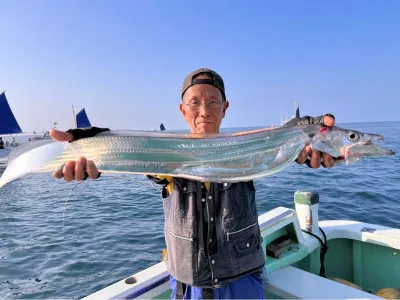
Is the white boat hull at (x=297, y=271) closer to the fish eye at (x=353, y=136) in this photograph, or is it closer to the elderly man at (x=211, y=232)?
the elderly man at (x=211, y=232)

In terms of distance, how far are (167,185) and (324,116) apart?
5.05 feet

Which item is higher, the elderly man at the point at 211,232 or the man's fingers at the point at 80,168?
the man's fingers at the point at 80,168

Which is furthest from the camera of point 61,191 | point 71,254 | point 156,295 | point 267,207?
point 61,191

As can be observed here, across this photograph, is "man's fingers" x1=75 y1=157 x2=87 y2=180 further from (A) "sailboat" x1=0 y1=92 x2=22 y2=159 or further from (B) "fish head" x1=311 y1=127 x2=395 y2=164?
(A) "sailboat" x1=0 y1=92 x2=22 y2=159

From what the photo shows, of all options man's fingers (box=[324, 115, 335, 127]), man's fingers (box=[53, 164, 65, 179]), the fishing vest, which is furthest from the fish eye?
man's fingers (box=[53, 164, 65, 179])

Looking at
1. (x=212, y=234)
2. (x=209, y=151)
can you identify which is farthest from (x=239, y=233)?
(x=209, y=151)

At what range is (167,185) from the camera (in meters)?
3.13

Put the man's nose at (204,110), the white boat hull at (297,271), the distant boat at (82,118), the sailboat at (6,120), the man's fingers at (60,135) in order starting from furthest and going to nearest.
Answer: the distant boat at (82,118)
the sailboat at (6,120)
the white boat hull at (297,271)
the man's nose at (204,110)
the man's fingers at (60,135)

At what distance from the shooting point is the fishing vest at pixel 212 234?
282 centimetres

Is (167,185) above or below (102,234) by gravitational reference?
above

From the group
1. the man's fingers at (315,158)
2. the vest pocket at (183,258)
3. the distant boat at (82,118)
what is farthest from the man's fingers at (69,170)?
the distant boat at (82,118)

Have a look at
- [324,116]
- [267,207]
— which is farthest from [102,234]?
[324,116]

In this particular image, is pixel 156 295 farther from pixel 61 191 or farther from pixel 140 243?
pixel 61 191

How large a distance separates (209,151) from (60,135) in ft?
4.03
